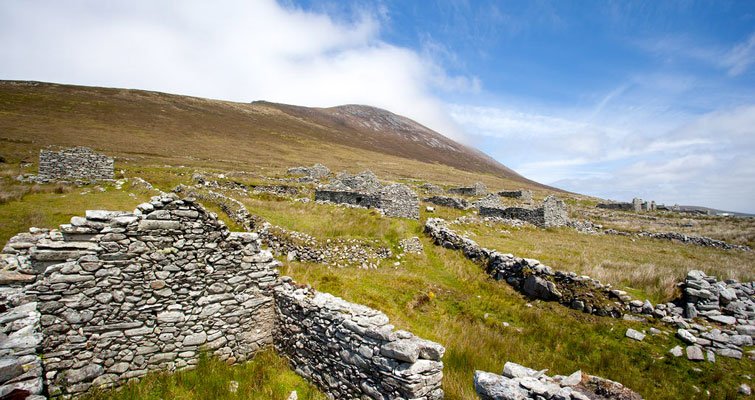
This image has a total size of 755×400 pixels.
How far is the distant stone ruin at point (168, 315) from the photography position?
256 inches

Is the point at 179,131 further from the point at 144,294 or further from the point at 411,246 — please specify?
the point at 144,294

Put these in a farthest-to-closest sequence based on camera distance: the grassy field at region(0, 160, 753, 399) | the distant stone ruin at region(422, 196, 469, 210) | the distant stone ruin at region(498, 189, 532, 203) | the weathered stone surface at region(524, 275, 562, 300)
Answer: the distant stone ruin at region(498, 189, 532, 203) → the distant stone ruin at region(422, 196, 469, 210) → the weathered stone surface at region(524, 275, 562, 300) → the grassy field at region(0, 160, 753, 399)

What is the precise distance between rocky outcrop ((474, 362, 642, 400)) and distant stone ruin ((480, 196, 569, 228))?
24979 millimetres

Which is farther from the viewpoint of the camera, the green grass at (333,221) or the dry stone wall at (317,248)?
the green grass at (333,221)

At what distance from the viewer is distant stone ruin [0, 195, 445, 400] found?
6504 mm

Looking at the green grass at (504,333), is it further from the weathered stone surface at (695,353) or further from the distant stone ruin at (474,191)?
the distant stone ruin at (474,191)

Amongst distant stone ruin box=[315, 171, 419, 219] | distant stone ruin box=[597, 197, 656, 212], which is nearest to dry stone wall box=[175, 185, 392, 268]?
distant stone ruin box=[315, 171, 419, 219]

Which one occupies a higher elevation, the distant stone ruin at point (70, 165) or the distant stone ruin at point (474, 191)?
the distant stone ruin at point (474, 191)

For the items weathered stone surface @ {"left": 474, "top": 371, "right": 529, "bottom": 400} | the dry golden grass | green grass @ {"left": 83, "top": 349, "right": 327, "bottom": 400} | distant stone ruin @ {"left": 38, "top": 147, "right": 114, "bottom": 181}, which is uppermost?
the dry golden grass

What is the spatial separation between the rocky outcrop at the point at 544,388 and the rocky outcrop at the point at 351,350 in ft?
3.36

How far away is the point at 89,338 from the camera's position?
7164 mm

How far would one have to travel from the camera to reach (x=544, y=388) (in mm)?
5480

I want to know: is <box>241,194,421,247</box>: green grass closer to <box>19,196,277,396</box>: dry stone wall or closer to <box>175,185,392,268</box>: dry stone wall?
<box>175,185,392,268</box>: dry stone wall

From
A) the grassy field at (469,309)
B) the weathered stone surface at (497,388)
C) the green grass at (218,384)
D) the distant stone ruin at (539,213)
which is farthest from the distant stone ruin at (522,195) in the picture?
the green grass at (218,384)
